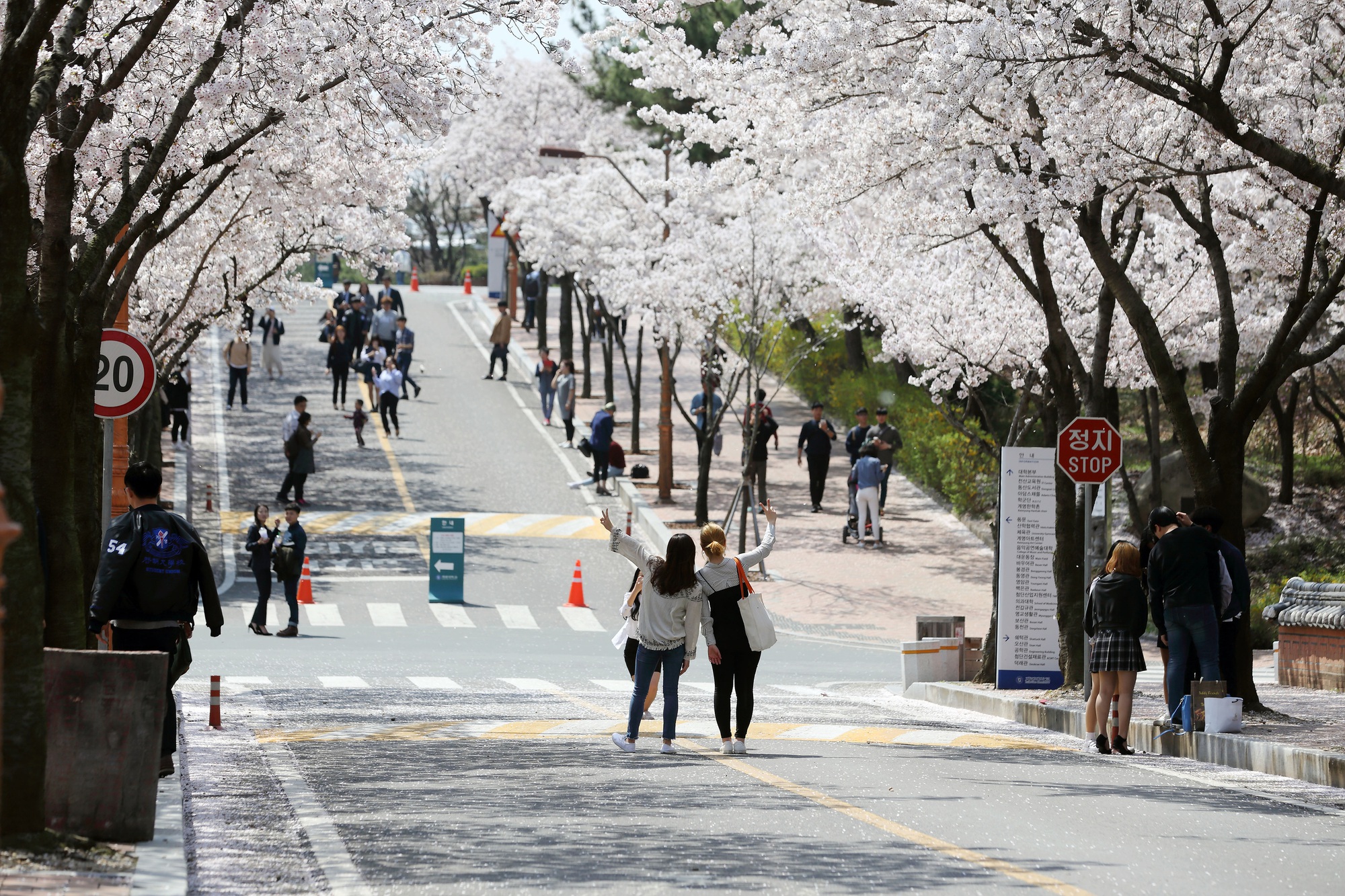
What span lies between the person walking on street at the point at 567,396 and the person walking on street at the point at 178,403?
8382 mm

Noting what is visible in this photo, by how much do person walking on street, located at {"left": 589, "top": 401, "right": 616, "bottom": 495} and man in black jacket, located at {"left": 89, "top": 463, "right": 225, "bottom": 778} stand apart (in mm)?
25009

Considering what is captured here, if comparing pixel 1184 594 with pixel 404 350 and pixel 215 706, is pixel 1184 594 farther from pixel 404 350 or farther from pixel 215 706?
pixel 404 350

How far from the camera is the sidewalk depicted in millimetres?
25938

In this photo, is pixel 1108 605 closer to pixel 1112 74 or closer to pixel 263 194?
pixel 1112 74

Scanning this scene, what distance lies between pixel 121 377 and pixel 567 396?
2809 cm

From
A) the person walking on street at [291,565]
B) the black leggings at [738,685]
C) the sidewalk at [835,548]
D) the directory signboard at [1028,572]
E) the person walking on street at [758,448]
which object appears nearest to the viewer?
the black leggings at [738,685]

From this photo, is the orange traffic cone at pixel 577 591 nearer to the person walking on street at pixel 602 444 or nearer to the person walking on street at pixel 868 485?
the person walking on street at pixel 868 485

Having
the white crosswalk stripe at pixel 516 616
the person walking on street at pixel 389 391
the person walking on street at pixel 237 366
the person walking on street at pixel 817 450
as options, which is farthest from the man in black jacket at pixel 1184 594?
the person walking on street at pixel 237 366

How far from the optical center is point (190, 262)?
2811cm

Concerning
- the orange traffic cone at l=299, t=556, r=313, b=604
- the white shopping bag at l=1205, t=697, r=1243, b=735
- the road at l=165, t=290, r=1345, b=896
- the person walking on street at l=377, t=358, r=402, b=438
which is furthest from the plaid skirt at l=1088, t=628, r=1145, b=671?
the person walking on street at l=377, t=358, r=402, b=438

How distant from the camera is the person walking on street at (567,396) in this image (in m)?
40.2

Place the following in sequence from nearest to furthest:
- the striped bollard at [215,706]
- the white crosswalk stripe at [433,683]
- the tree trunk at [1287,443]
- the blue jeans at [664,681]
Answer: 1. the blue jeans at [664,681]
2. the striped bollard at [215,706]
3. the white crosswalk stripe at [433,683]
4. the tree trunk at [1287,443]

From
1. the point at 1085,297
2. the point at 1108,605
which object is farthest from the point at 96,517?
the point at 1085,297

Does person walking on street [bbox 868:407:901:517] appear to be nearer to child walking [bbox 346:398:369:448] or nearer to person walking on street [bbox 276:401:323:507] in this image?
person walking on street [bbox 276:401:323:507]
